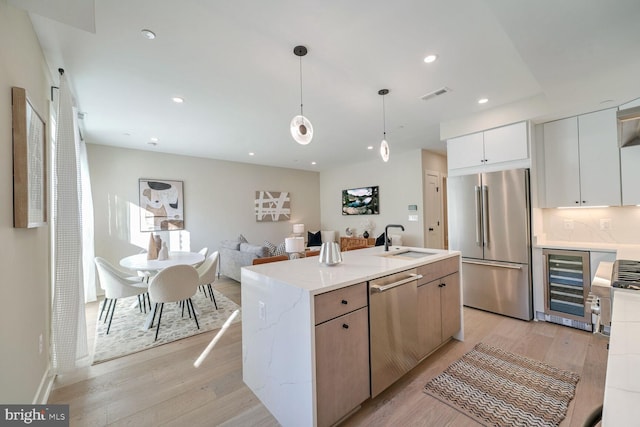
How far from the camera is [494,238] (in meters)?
3.35

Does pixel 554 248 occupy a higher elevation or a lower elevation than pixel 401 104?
lower

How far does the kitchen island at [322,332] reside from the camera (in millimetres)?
1455

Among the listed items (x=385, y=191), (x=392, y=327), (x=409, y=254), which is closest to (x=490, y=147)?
(x=409, y=254)

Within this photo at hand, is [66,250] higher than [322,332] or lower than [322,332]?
higher

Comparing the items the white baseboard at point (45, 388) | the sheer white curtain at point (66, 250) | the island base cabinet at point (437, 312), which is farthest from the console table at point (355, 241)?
the white baseboard at point (45, 388)

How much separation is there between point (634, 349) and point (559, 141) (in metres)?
3.44

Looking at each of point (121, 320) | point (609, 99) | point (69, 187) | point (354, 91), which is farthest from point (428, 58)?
point (121, 320)

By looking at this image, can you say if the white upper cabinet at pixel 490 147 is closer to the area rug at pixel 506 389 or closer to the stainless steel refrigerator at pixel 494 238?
the stainless steel refrigerator at pixel 494 238

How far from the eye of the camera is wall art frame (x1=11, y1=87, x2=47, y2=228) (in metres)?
1.45

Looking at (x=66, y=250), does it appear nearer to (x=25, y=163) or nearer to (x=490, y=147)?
(x=25, y=163)

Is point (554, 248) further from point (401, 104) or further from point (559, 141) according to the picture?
point (401, 104)

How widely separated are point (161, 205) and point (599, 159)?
685 centimetres

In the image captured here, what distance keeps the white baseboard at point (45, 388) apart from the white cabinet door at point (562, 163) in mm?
5212

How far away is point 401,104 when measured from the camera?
328 centimetres
